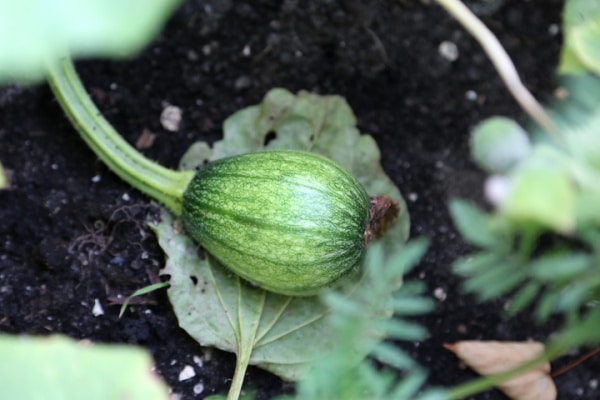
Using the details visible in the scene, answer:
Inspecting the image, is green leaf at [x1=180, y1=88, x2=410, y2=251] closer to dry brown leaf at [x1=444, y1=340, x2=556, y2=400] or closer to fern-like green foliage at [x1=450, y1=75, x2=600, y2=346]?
dry brown leaf at [x1=444, y1=340, x2=556, y2=400]

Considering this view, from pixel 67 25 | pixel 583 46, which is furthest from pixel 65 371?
pixel 583 46

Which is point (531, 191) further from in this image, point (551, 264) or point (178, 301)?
point (178, 301)

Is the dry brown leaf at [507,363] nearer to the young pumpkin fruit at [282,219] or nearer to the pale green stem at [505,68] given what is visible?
the young pumpkin fruit at [282,219]

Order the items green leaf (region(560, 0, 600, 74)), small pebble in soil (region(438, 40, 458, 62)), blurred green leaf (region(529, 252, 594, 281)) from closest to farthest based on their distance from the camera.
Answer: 1. blurred green leaf (region(529, 252, 594, 281))
2. green leaf (region(560, 0, 600, 74))
3. small pebble in soil (region(438, 40, 458, 62))

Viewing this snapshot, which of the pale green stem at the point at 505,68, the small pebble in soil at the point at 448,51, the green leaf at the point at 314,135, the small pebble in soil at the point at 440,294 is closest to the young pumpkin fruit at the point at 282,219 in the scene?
the green leaf at the point at 314,135

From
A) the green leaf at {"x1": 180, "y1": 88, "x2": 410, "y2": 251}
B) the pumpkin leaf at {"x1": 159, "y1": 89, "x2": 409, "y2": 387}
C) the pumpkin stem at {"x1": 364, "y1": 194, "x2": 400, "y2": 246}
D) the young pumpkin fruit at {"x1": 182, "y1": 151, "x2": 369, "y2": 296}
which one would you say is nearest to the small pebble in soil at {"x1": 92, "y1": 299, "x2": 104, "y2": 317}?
the pumpkin leaf at {"x1": 159, "y1": 89, "x2": 409, "y2": 387}

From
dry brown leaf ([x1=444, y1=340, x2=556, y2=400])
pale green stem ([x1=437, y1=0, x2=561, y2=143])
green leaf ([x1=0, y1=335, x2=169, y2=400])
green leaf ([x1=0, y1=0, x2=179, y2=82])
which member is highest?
green leaf ([x1=0, y1=0, x2=179, y2=82])
